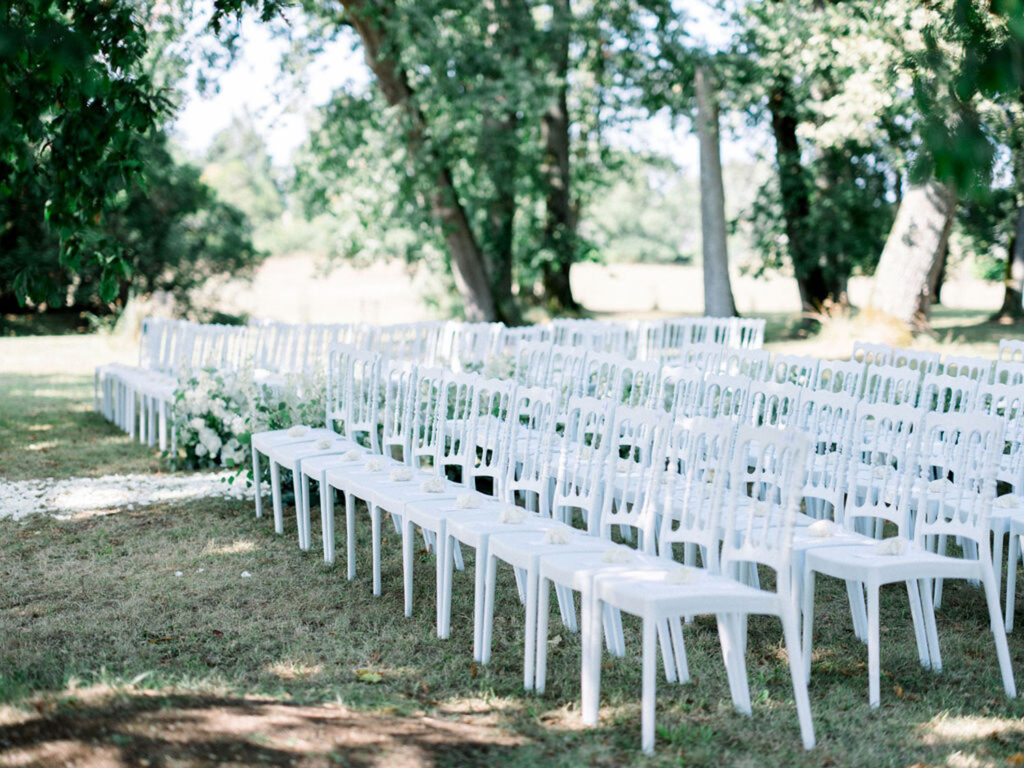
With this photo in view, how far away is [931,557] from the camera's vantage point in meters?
4.32

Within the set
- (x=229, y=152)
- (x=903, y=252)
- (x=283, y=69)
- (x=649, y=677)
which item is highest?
(x=229, y=152)

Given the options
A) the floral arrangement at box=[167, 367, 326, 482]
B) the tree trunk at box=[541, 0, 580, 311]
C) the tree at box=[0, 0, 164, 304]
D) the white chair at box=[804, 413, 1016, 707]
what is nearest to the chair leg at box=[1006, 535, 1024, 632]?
the white chair at box=[804, 413, 1016, 707]

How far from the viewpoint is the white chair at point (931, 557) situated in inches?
164

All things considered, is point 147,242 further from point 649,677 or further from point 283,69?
point 649,677

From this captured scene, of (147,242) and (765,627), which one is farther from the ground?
(147,242)

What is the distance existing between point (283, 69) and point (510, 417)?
13.4 metres

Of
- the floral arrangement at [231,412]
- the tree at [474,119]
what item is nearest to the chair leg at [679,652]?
the floral arrangement at [231,412]

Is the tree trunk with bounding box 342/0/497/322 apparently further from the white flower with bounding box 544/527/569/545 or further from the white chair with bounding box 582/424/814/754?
the white chair with bounding box 582/424/814/754

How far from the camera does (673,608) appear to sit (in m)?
3.67

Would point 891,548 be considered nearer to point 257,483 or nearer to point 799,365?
point 799,365

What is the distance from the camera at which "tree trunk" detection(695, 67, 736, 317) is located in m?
17.5

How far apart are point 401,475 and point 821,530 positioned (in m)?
2.30

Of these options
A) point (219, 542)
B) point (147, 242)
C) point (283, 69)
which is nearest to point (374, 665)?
point (219, 542)

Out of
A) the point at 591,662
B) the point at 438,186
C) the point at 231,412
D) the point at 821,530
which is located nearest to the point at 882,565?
the point at 821,530
